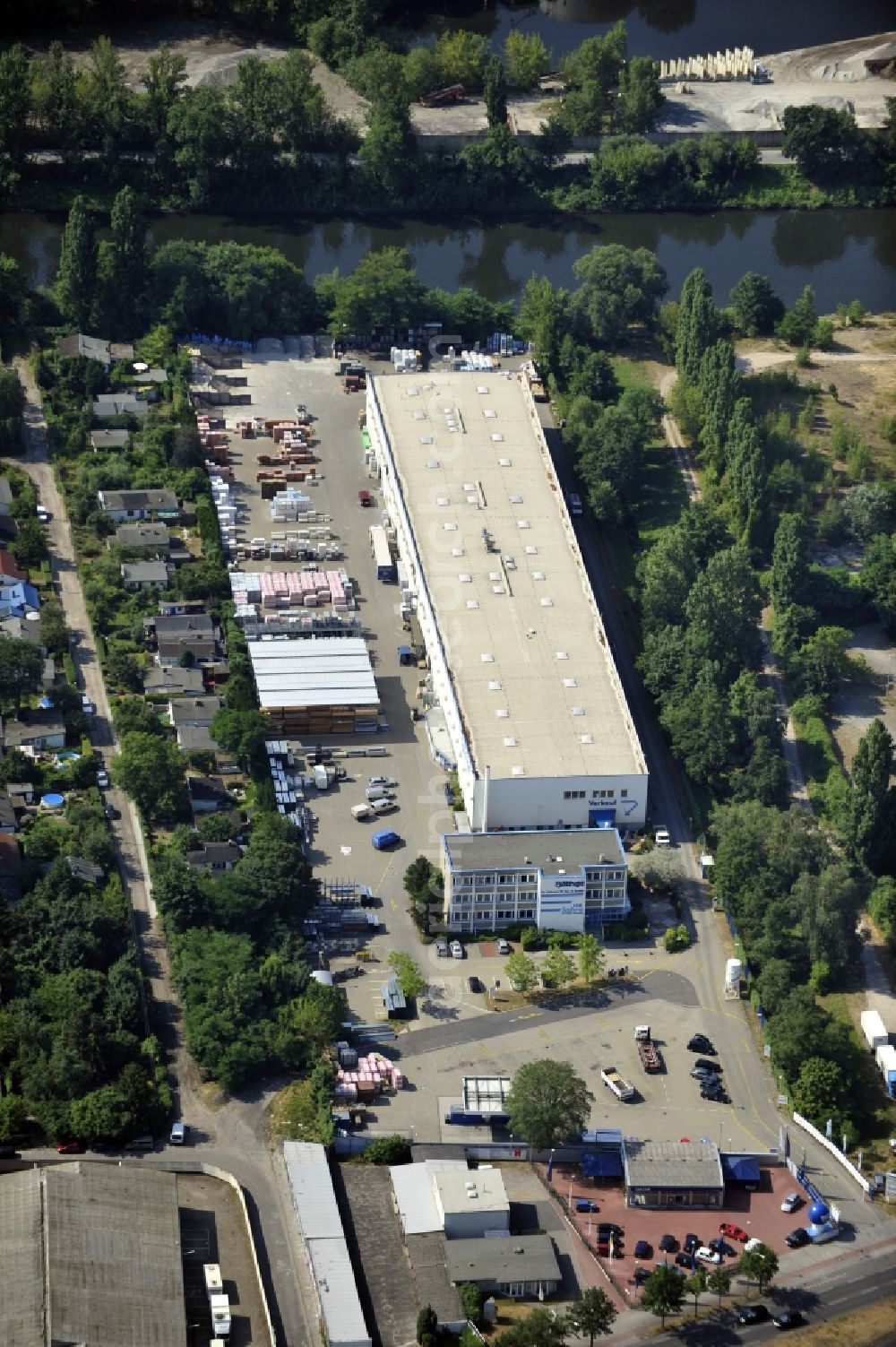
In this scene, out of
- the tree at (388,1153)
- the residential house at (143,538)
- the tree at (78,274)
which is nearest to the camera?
the tree at (388,1153)

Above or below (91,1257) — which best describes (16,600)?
above

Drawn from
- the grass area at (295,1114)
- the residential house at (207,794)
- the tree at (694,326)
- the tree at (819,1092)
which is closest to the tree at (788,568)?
the tree at (694,326)

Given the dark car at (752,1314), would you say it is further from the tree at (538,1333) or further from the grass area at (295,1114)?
the grass area at (295,1114)

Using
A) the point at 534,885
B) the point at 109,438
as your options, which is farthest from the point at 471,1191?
the point at 109,438

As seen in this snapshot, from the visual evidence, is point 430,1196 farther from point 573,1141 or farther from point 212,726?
point 212,726

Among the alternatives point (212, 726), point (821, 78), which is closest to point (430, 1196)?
point (212, 726)

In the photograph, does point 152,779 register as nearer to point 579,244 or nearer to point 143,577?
point 143,577

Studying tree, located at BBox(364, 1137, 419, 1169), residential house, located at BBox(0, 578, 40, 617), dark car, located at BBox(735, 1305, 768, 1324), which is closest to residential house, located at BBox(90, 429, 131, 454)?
residential house, located at BBox(0, 578, 40, 617)

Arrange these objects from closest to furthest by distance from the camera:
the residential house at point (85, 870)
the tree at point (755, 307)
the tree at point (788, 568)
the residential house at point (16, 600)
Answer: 1. the residential house at point (85, 870)
2. the residential house at point (16, 600)
3. the tree at point (788, 568)
4. the tree at point (755, 307)
